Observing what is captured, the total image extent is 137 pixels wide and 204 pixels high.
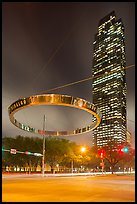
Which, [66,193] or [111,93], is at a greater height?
[111,93]

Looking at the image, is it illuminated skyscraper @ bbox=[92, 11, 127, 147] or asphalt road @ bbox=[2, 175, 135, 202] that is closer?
asphalt road @ bbox=[2, 175, 135, 202]

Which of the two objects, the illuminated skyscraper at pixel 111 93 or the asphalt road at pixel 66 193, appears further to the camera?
the illuminated skyscraper at pixel 111 93

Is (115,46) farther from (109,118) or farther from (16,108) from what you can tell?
(16,108)

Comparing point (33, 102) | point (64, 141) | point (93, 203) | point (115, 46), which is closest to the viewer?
point (93, 203)

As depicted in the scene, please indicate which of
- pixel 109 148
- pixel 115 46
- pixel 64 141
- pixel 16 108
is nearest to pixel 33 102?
pixel 16 108

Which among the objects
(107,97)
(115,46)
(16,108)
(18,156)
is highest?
(115,46)

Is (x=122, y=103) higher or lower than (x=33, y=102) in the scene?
higher

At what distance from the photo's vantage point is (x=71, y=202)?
12742 millimetres

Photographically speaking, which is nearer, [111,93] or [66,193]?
[66,193]

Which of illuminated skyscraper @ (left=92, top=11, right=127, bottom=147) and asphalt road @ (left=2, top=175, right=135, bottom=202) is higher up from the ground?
illuminated skyscraper @ (left=92, top=11, right=127, bottom=147)

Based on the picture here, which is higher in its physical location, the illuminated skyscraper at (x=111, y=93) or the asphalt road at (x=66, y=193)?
the illuminated skyscraper at (x=111, y=93)

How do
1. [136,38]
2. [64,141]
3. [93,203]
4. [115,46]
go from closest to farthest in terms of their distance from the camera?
1. [93,203]
2. [136,38]
3. [64,141]
4. [115,46]

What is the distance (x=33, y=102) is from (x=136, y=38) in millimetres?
11074

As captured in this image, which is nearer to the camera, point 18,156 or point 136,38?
point 136,38
